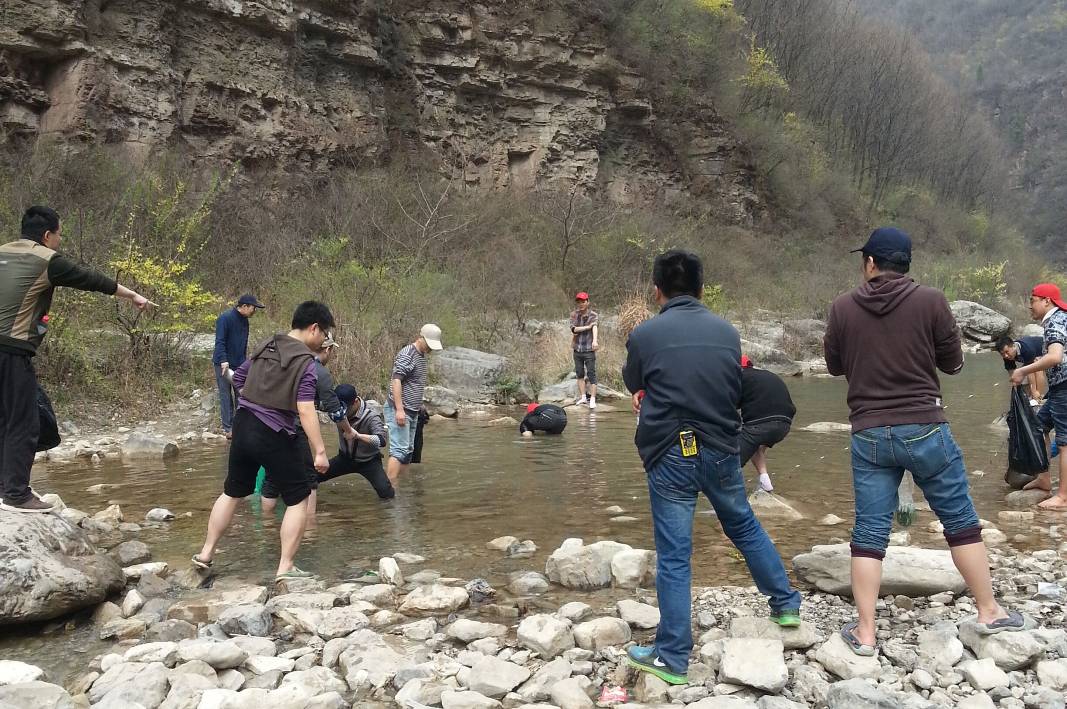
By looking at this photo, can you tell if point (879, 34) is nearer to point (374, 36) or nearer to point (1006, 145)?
point (1006, 145)

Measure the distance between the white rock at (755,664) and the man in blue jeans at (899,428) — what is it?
1.52 feet

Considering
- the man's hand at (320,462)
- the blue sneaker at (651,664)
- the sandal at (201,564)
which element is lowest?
the sandal at (201,564)

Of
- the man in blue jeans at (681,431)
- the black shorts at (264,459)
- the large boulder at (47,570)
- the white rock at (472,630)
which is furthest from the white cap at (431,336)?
the man in blue jeans at (681,431)

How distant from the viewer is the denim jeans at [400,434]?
8008mm

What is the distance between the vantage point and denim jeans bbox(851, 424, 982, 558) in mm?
3512

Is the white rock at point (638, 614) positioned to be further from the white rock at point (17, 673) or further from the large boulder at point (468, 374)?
the large boulder at point (468, 374)

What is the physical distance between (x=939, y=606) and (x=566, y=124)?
91.5 ft

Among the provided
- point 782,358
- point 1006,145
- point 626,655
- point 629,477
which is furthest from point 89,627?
point 1006,145

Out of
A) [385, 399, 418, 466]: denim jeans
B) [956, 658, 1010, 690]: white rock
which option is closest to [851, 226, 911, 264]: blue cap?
[956, 658, 1010, 690]: white rock

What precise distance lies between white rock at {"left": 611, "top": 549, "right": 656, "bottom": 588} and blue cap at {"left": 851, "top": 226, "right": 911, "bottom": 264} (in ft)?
8.13

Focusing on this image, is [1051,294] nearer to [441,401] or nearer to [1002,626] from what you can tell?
[1002,626]

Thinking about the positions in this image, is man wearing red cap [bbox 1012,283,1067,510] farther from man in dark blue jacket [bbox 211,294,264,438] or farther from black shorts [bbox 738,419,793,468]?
man in dark blue jacket [bbox 211,294,264,438]

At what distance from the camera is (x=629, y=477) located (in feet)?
27.7

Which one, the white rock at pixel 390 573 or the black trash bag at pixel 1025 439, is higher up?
the black trash bag at pixel 1025 439
